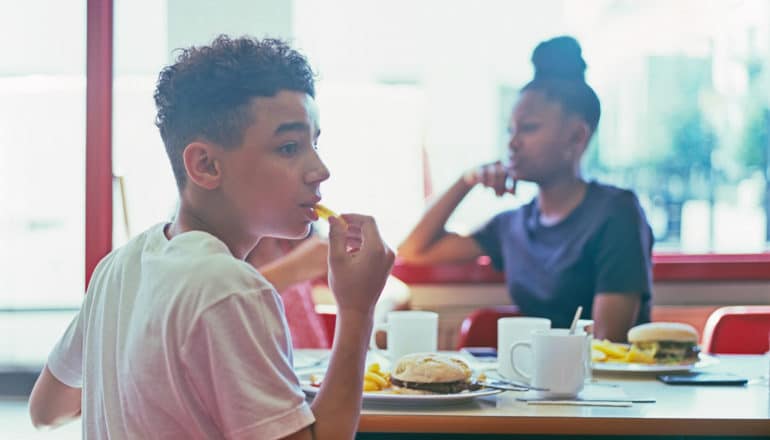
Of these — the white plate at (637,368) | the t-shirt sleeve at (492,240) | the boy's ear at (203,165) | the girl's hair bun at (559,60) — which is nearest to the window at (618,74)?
the t-shirt sleeve at (492,240)

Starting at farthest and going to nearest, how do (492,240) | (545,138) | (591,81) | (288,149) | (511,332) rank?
(591,81) < (492,240) < (545,138) < (511,332) < (288,149)

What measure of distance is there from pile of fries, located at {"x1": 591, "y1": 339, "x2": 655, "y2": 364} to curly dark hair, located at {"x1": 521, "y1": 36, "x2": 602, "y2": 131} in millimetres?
998

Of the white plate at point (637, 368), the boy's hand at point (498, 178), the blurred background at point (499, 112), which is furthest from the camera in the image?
the blurred background at point (499, 112)

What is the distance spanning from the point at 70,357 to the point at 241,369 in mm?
408

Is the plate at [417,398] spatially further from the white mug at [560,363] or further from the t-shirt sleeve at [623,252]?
the t-shirt sleeve at [623,252]

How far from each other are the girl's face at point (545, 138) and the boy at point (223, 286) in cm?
163

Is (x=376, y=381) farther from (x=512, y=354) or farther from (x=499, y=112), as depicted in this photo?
(x=499, y=112)

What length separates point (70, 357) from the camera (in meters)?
1.38

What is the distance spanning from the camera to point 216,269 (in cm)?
111

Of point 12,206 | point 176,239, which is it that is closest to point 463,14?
point 12,206

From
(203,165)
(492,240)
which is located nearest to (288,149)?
(203,165)

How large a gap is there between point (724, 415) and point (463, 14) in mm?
2525

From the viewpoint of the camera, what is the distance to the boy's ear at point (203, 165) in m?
1.25

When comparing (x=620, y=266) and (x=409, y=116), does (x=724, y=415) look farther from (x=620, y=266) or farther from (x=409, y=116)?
(x=409, y=116)
